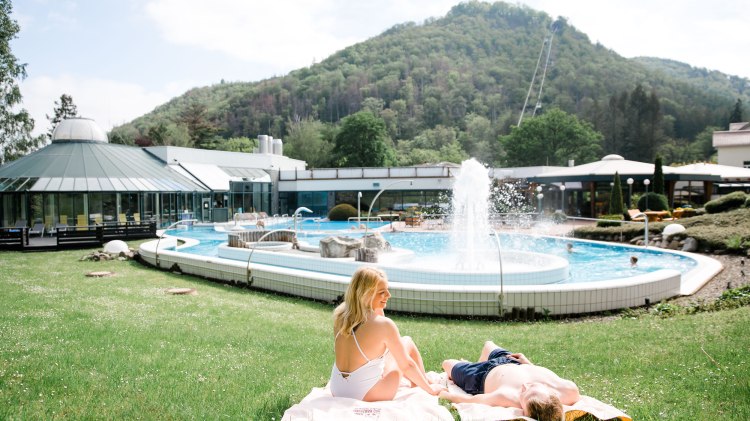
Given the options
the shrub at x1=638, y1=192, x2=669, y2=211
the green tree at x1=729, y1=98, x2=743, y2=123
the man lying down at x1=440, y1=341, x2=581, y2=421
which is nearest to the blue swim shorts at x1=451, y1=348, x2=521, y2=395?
the man lying down at x1=440, y1=341, x2=581, y2=421

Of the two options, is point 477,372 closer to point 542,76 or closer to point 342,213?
point 342,213

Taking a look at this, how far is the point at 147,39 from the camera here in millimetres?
20297

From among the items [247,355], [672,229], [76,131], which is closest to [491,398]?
[247,355]

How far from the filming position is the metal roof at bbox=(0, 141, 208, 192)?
21922 mm

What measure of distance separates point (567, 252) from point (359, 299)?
51.4ft

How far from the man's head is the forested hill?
174 ft

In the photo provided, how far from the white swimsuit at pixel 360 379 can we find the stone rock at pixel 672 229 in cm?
1624

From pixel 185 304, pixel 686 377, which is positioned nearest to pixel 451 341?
pixel 686 377

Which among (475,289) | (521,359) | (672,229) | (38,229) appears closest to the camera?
(521,359)

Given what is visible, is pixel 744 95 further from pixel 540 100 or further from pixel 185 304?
pixel 185 304

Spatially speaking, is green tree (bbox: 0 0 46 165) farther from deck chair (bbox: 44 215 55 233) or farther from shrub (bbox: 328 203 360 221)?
shrub (bbox: 328 203 360 221)

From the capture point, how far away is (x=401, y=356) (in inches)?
147

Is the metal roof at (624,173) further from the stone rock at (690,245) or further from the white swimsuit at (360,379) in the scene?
the white swimsuit at (360,379)

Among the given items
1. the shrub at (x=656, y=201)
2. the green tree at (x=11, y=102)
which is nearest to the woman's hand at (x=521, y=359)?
the green tree at (x=11, y=102)
